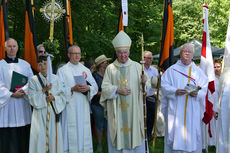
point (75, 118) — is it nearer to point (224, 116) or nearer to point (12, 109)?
point (12, 109)

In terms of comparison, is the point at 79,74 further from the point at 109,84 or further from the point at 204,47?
the point at 204,47

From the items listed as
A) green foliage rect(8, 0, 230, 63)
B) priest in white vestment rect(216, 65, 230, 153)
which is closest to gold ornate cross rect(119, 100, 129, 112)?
priest in white vestment rect(216, 65, 230, 153)

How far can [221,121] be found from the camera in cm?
467

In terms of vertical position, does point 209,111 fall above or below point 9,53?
below

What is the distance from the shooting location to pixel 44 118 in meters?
5.71

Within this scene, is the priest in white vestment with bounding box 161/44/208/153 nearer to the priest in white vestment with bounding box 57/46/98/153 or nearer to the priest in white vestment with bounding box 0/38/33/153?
the priest in white vestment with bounding box 57/46/98/153

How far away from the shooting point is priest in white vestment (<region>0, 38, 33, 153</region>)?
5.78 m

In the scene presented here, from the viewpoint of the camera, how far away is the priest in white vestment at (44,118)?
5.62 metres

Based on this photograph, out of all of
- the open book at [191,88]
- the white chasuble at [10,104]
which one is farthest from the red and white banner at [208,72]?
the white chasuble at [10,104]

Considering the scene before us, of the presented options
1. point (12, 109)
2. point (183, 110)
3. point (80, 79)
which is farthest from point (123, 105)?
point (12, 109)

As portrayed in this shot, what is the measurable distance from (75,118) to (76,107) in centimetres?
23

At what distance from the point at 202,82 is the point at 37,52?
3.66 meters

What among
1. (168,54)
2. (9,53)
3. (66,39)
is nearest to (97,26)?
(66,39)

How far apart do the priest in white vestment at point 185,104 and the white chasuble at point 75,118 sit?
1634mm
